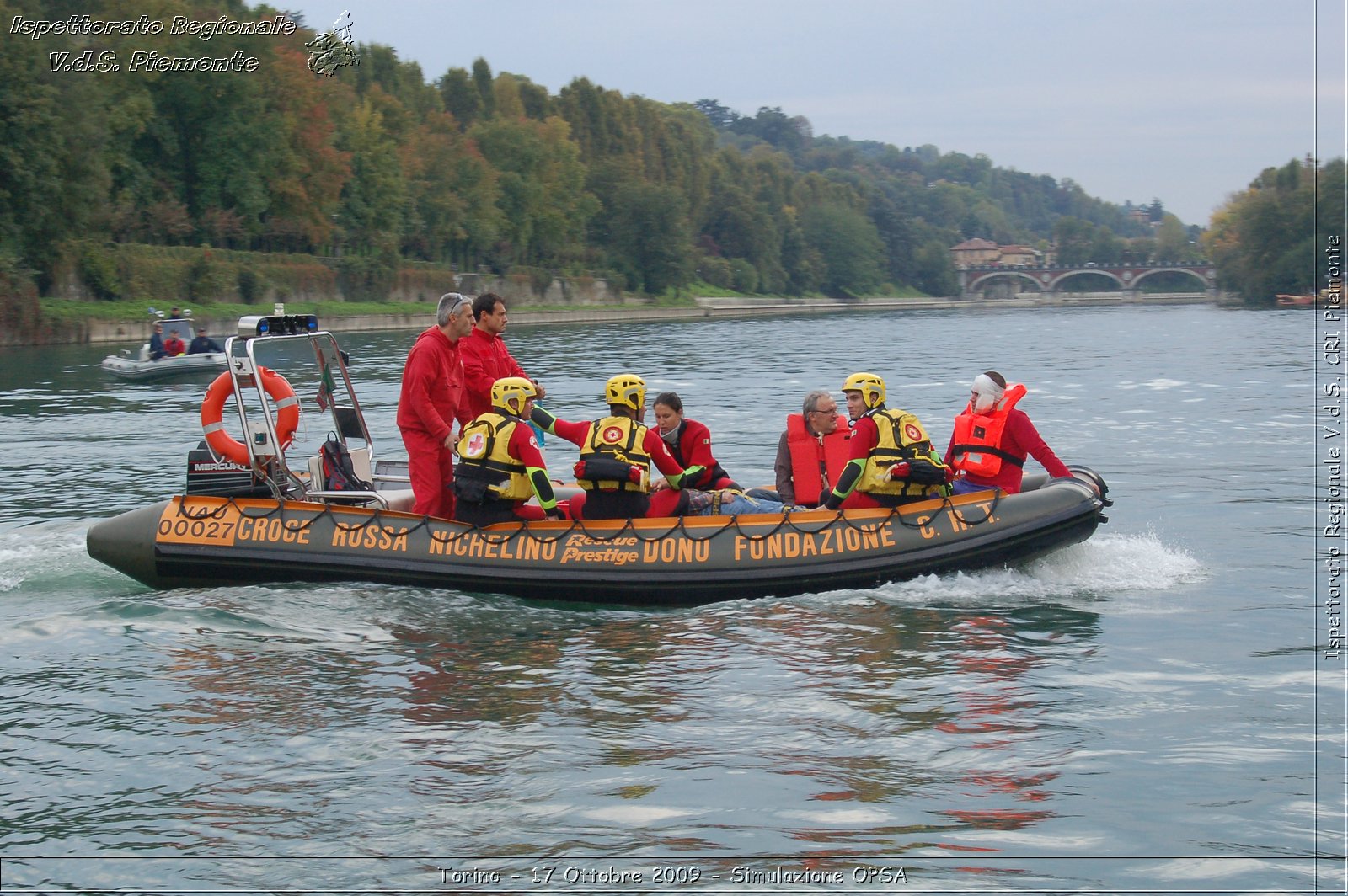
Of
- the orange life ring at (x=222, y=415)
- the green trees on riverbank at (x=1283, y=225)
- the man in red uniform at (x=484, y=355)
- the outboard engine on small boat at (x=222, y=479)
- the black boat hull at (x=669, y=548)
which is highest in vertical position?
the green trees on riverbank at (x=1283, y=225)

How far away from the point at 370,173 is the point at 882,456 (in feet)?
227

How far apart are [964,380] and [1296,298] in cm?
4658

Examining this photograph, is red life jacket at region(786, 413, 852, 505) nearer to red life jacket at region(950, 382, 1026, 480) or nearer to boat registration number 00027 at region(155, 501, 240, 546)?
red life jacket at region(950, 382, 1026, 480)

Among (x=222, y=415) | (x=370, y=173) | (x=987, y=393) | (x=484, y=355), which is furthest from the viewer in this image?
(x=370, y=173)

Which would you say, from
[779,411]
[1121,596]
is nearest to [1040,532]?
[1121,596]

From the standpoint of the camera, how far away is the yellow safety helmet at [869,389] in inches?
411

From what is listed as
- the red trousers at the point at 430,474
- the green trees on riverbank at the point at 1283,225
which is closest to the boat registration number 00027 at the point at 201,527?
the red trousers at the point at 430,474

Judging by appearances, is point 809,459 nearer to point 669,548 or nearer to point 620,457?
point 669,548

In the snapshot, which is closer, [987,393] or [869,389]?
[869,389]

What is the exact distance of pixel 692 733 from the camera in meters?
7.93

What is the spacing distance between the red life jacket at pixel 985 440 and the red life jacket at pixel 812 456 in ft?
3.12

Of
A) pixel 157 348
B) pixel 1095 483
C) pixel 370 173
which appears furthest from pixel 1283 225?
pixel 1095 483

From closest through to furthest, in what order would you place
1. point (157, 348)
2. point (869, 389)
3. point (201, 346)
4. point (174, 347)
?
point (869, 389)
point (157, 348)
point (174, 347)
point (201, 346)

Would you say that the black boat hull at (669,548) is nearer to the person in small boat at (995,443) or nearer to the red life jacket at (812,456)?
the person in small boat at (995,443)
